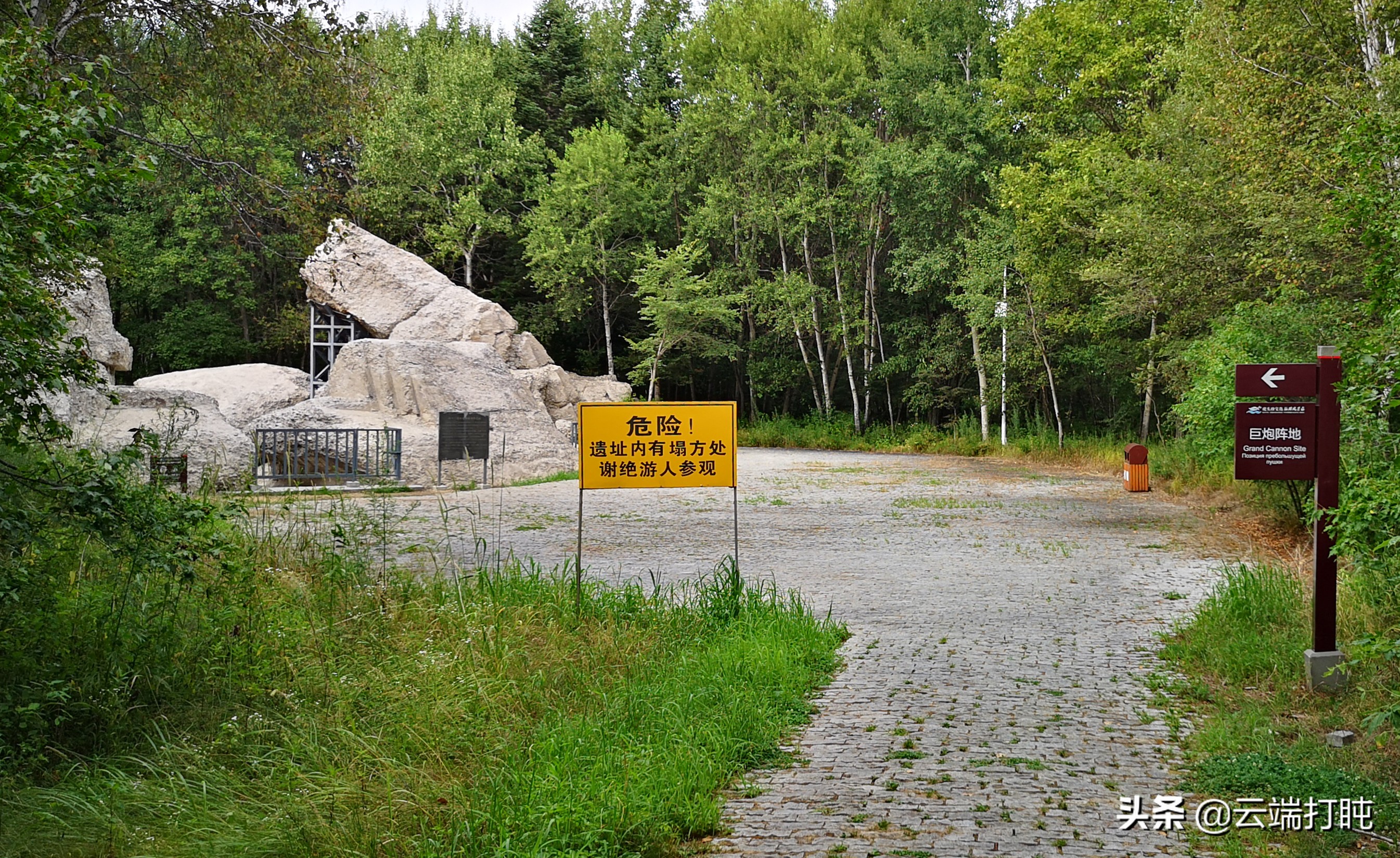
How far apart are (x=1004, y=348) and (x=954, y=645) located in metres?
23.4

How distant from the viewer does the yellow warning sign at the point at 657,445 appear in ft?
26.9

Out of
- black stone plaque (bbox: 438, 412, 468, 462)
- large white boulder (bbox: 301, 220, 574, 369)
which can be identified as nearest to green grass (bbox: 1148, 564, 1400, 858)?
black stone plaque (bbox: 438, 412, 468, 462)

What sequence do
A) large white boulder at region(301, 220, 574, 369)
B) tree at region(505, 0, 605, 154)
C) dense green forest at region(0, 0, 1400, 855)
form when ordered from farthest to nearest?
tree at region(505, 0, 605, 154) → large white boulder at region(301, 220, 574, 369) → dense green forest at region(0, 0, 1400, 855)

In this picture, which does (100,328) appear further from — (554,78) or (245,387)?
(554,78)

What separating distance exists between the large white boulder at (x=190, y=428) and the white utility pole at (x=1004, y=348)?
63.5 ft

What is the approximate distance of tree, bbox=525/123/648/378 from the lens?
37.5m

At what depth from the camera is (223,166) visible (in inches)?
394

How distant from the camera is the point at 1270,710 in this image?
5836mm

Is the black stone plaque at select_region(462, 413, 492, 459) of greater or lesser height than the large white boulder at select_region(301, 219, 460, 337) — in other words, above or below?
below

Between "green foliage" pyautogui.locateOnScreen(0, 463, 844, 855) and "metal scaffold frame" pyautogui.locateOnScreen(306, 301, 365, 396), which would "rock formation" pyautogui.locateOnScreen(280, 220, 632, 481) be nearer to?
"metal scaffold frame" pyautogui.locateOnScreen(306, 301, 365, 396)

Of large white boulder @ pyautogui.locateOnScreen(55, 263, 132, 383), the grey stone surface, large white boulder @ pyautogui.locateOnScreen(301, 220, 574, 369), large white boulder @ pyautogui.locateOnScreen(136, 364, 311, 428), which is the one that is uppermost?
large white boulder @ pyautogui.locateOnScreen(301, 220, 574, 369)

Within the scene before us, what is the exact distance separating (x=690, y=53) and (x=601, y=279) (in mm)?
9321

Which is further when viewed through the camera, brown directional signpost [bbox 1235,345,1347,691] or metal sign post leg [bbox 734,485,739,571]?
metal sign post leg [bbox 734,485,739,571]

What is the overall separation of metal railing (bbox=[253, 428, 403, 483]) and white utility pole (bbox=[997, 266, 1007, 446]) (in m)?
16.4
